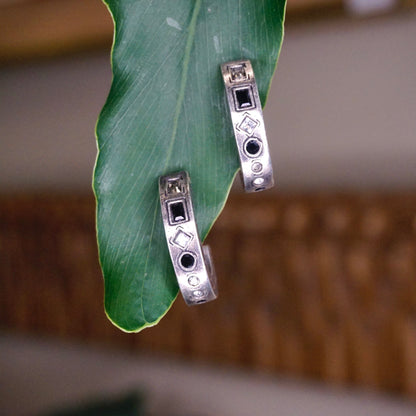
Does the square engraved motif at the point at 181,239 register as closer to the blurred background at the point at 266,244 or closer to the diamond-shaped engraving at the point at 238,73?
the diamond-shaped engraving at the point at 238,73

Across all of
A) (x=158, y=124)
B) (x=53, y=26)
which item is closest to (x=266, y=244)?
(x=53, y=26)

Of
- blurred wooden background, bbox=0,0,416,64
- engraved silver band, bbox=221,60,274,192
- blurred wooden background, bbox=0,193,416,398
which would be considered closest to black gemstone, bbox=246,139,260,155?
engraved silver band, bbox=221,60,274,192

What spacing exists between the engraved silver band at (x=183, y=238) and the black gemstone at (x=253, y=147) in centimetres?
3

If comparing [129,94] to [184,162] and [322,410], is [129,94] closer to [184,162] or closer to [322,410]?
[184,162]

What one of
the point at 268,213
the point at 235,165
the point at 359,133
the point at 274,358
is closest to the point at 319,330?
the point at 274,358

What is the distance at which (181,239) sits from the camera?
0.23m

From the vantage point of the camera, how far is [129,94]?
0.82 feet

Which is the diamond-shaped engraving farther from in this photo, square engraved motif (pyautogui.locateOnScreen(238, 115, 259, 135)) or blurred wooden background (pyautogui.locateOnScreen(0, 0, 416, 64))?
blurred wooden background (pyautogui.locateOnScreen(0, 0, 416, 64))

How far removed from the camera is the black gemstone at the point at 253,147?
9.2 inches

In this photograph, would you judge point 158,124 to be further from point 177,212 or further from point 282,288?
point 282,288

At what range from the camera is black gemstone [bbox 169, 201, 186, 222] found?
0.23 m

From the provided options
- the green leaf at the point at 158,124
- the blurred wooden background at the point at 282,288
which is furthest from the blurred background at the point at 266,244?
the green leaf at the point at 158,124

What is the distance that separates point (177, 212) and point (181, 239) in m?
0.01

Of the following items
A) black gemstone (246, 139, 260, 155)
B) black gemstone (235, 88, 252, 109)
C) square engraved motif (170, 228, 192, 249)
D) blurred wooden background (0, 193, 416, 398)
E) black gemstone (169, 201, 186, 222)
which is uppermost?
black gemstone (235, 88, 252, 109)
